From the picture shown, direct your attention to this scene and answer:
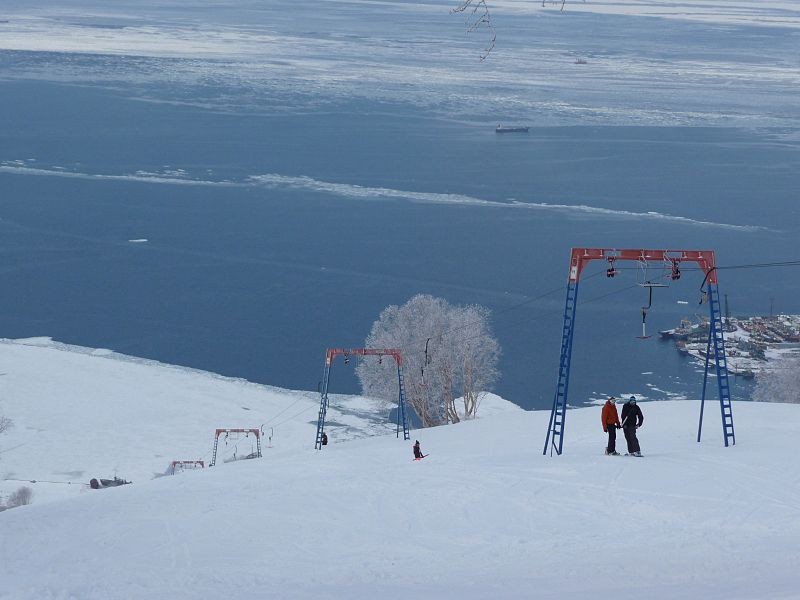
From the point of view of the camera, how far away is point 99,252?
105 feet

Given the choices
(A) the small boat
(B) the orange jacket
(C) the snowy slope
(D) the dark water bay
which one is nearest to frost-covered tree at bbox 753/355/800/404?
(D) the dark water bay

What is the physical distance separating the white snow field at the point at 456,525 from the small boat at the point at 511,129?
122 feet

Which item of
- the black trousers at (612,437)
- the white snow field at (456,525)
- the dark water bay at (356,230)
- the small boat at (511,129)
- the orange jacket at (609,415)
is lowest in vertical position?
the white snow field at (456,525)

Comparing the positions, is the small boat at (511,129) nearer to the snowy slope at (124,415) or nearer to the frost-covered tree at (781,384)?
the frost-covered tree at (781,384)

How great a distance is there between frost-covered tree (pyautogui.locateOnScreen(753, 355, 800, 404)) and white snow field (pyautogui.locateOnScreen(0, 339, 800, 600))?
811 cm

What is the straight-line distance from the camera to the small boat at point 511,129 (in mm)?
50094

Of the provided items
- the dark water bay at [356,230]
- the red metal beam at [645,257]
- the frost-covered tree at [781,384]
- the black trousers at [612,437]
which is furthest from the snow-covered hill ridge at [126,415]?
the black trousers at [612,437]

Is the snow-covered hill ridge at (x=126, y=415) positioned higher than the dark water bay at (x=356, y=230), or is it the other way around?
the dark water bay at (x=356, y=230)

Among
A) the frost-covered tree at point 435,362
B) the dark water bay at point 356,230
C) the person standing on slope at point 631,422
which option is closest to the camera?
the person standing on slope at point 631,422

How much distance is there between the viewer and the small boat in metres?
50.1

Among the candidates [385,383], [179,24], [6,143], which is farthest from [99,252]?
[179,24]

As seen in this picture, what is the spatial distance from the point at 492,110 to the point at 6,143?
2142 cm

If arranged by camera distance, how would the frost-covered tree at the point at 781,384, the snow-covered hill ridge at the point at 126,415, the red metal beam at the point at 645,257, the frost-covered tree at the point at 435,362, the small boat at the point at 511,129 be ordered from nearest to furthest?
1. the red metal beam at the point at 645,257
2. the snow-covered hill ridge at the point at 126,415
3. the frost-covered tree at the point at 781,384
4. the frost-covered tree at the point at 435,362
5. the small boat at the point at 511,129

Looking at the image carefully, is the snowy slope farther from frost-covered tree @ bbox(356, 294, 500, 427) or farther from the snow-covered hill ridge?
frost-covered tree @ bbox(356, 294, 500, 427)
